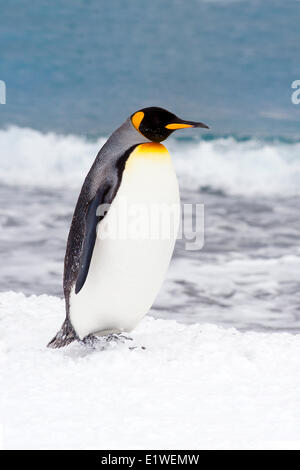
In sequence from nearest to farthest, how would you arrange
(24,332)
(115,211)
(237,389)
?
(237,389)
(115,211)
(24,332)

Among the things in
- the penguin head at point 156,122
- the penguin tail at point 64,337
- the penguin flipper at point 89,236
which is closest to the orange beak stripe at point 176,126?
the penguin head at point 156,122

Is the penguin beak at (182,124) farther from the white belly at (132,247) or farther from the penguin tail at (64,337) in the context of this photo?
the penguin tail at (64,337)

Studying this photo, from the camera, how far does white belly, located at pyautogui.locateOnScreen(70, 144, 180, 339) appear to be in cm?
219

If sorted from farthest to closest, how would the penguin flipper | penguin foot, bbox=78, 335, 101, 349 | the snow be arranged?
penguin foot, bbox=78, 335, 101, 349 < the penguin flipper < the snow

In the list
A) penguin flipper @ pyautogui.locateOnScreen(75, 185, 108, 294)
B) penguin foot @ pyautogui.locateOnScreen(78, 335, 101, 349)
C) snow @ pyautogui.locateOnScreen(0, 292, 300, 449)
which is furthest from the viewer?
penguin foot @ pyautogui.locateOnScreen(78, 335, 101, 349)

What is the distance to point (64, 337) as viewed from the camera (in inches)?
94.7

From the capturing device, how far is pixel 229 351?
2.35 metres

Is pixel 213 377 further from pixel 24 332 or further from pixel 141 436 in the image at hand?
pixel 24 332

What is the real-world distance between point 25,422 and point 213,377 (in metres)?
0.67

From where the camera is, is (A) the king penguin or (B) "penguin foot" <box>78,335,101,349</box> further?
(B) "penguin foot" <box>78,335,101,349</box>

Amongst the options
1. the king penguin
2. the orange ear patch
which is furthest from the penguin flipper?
the orange ear patch

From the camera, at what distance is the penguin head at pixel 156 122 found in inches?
87.3

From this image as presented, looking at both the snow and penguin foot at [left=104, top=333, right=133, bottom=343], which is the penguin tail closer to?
the snow
